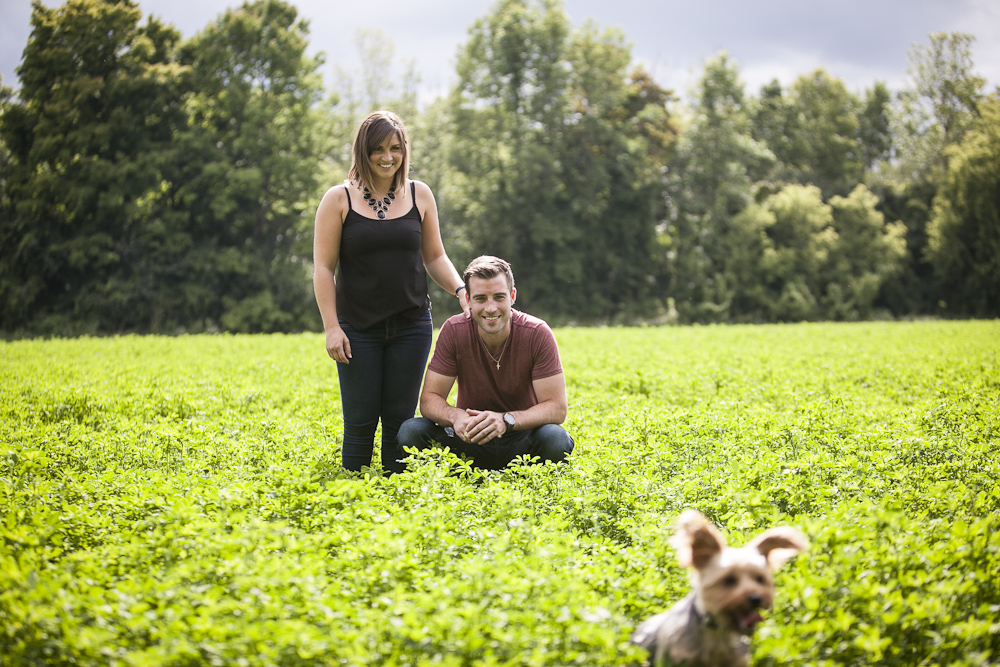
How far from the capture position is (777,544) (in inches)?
112

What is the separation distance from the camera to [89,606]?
9.46ft

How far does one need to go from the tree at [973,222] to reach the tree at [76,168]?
4072cm

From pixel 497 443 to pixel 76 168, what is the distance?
31306 millimetres

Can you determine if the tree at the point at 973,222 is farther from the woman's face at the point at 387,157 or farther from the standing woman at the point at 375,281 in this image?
the woman's face at the point at 387,157

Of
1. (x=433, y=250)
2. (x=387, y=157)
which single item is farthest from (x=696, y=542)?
(x=433, y=250)

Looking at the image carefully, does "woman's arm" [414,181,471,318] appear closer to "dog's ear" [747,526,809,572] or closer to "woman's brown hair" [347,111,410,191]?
"woman's brown hair" [347,111,410,191]

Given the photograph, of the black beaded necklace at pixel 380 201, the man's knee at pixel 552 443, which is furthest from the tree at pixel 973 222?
the black beaded necklace at pixel 380 201

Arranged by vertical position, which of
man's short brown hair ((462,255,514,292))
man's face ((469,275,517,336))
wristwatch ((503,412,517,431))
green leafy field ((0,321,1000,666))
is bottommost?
green leafy field ((0,321,1000,666))

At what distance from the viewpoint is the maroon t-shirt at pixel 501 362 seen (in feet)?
17.7

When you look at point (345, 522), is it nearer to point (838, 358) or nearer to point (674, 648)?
point (674, 648)

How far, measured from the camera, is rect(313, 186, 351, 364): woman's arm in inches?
191

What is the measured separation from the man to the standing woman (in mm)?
168

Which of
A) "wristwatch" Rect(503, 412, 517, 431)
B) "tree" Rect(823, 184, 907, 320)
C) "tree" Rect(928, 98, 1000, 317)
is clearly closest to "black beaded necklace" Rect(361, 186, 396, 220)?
"wristwatch" Rect(503, 412, 517, 431)

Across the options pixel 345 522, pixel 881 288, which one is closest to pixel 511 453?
pixel 345 522
